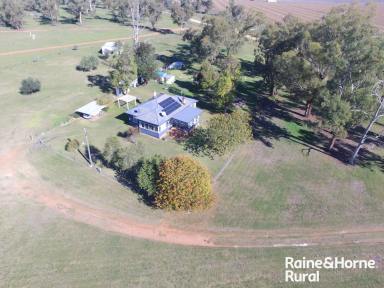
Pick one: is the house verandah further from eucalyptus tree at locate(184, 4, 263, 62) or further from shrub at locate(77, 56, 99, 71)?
shrub at locate(77, 56, 99, 71)

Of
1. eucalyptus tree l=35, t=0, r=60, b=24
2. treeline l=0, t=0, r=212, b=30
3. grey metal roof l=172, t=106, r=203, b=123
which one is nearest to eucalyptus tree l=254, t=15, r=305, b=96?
grey metal roof l=172, t=106, r=203, b=123

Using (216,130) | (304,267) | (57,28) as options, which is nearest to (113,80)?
(216,130)

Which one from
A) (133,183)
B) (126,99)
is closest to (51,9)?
(126,99)

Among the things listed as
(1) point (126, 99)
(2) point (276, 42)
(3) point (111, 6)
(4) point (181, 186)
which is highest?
(2) point (276, 42)

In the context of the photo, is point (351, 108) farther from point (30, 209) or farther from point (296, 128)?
point (30, 209)

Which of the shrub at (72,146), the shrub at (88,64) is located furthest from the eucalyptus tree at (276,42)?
the shrub at (88,64)

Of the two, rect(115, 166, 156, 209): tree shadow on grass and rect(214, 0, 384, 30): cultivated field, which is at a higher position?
rect(214, 0, 384, 30): cultivated field

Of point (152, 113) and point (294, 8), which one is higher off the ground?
point (294, 8)

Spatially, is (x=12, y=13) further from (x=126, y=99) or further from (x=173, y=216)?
(x=173, y=216)
